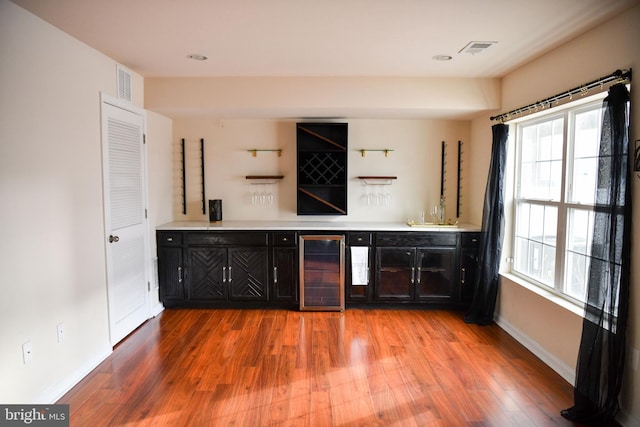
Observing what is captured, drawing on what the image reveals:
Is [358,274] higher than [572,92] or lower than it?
lower

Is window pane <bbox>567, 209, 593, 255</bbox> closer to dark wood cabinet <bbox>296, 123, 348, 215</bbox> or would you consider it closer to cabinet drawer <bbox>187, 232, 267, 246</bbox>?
dark wood cabinet <bbox>296, 123, 348, 215</bbox>

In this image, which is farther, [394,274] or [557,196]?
[394,274]

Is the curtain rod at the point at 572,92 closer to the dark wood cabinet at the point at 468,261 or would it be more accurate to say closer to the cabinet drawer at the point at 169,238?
the dark wood cabinet at the point at 468,261

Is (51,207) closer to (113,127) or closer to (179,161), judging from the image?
(113,127)

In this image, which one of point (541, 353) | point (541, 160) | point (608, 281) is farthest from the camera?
point (541, 160)

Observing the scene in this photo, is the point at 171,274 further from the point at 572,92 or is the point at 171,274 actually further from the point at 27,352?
the point at 572,92

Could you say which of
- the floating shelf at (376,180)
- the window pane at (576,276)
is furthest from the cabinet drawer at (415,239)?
the window pane at (576,276)

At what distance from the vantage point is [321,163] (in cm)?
449

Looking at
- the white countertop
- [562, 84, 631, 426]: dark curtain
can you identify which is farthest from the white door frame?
[562, 84, 631, 426]: dark curtain

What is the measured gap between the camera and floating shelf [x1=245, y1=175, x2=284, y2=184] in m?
4.59

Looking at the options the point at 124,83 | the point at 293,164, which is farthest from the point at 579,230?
the point at 124,83

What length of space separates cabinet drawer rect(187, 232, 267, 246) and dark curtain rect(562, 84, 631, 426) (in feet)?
9.90

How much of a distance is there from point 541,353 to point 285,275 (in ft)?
8.40

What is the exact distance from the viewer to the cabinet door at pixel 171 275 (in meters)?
4.17
